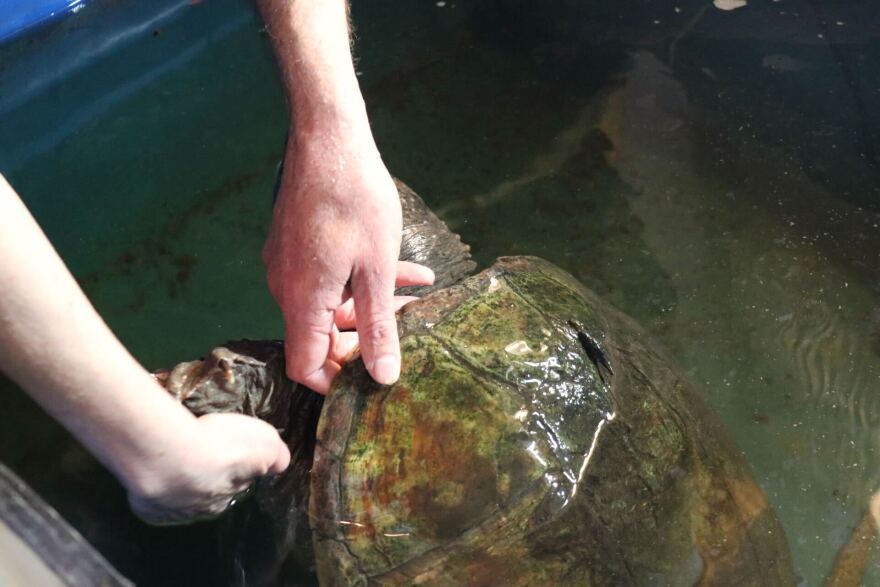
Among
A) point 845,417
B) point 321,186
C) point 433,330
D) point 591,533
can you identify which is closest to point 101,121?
point 321,186

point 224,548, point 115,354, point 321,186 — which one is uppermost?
point 115,354

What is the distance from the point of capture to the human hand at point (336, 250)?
1.54 meters

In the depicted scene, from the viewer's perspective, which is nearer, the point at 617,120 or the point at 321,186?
the point at 321,186

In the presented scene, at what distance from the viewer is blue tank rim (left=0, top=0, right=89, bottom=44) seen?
7.92ft

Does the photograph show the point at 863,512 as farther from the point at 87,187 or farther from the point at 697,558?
the point at 87,187

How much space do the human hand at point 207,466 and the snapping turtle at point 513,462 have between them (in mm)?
175

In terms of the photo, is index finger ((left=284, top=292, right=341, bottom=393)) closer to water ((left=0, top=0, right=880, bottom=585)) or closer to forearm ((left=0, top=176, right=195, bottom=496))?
forearm ((left=0, top=176, right=195, bottom=496))

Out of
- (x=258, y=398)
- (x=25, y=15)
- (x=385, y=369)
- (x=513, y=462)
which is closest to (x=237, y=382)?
(x=258, y=398)

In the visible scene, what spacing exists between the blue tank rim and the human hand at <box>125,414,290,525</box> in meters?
1.59

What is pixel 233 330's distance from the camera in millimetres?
2357

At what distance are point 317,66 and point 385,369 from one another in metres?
0.64

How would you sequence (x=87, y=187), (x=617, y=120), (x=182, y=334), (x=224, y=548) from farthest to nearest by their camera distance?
(x=617, y=120), (x=87, y=187), (x=182, y=334), (x=224, y=548)

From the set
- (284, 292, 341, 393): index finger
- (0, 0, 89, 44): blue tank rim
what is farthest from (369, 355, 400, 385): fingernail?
(0, 0, 89, 44): blue tank rim

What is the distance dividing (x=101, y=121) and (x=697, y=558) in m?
2.26
